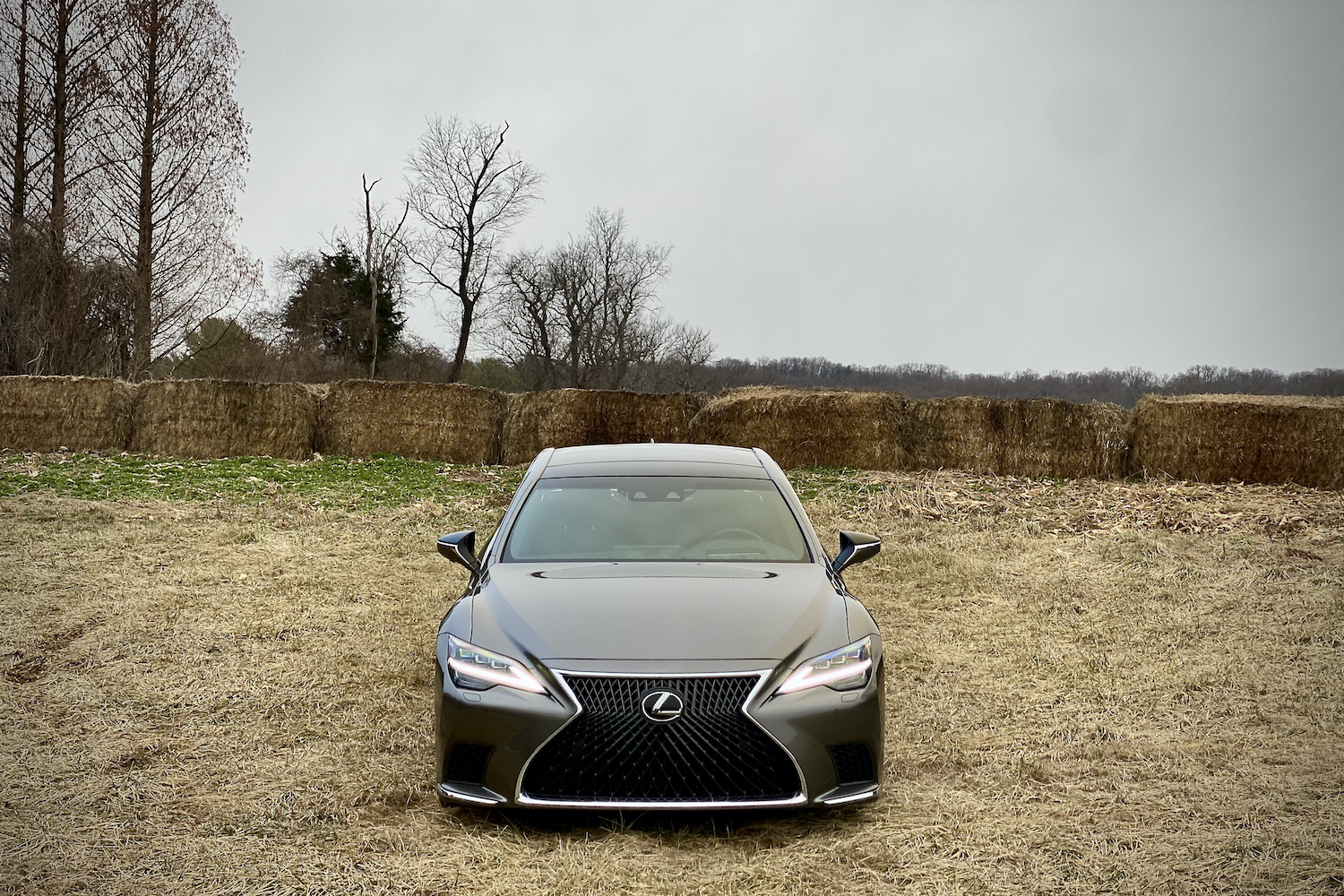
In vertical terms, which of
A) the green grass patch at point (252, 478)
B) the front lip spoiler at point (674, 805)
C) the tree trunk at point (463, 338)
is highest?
the tree trunk at point (463, 338)

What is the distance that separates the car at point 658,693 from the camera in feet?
12.7

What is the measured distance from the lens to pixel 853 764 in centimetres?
409

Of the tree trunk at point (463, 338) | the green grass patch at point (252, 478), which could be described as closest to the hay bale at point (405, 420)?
the green grass patch at point (252, 478)

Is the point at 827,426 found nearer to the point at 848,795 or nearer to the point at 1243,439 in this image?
the point at 1243,439

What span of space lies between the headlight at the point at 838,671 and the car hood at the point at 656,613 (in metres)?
0.05

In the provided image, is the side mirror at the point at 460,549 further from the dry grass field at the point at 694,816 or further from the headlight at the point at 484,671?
the dry grass field at the point at 694,816

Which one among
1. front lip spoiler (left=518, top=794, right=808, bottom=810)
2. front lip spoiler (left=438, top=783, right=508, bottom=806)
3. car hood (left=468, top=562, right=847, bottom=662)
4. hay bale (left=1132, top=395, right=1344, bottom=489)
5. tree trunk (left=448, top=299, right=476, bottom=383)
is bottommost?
front lip spoiler (left=438, top=783, right=508, bottom=806)

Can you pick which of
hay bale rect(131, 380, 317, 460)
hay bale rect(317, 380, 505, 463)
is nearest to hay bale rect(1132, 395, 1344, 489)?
hay bale rect(317, 380, 505, 463)

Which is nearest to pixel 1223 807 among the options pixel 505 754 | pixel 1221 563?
pixel 505 754

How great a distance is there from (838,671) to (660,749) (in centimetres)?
80

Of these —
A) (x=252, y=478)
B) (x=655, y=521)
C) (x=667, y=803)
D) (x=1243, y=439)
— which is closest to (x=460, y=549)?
(x=655, y=521)

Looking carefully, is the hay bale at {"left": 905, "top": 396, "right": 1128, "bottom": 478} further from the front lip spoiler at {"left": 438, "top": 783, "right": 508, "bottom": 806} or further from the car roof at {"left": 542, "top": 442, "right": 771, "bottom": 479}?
the front lip spoiler at {"left": 438, "top": 783, "right": 508, "bottom": 806}

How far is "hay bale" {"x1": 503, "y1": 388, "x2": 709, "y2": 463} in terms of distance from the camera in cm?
2222

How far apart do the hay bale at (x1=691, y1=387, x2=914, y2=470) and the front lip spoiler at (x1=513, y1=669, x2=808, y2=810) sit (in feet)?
53.8
